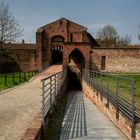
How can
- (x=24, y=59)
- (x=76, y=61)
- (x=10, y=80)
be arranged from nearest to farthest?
(x=10, y=80) < (x=76, y=61) < (x=24, y=59)

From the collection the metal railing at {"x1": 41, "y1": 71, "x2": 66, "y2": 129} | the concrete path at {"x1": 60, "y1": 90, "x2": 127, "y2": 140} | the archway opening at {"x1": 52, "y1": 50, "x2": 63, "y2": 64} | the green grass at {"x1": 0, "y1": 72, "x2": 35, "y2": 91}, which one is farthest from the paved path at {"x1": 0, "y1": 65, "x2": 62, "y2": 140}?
the archway opening at {"x1": 52, "y1": 50, "x2": 63, "y2": 64}

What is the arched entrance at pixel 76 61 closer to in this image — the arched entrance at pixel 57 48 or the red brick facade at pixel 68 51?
the red brick facade at pixel 68 51

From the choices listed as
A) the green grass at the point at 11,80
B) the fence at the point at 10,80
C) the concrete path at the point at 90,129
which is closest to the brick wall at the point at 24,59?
the fence at the point at 10,80

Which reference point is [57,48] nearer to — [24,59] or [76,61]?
[24,59]

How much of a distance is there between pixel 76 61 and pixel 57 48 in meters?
7.65

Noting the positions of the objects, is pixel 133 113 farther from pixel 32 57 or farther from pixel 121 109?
pixel 32 57

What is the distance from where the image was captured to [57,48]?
1855 inches

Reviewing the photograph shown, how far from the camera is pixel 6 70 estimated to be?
43.9 m

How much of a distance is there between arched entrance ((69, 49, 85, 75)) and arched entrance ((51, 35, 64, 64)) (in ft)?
19.1

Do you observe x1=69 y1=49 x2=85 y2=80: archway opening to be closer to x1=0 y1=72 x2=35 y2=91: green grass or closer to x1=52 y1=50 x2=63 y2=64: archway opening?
x1=52 y1=50 x2=63 y2=64: archway opening

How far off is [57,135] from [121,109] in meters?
2.24

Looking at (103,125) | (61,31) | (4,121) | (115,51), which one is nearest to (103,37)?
(61,31)

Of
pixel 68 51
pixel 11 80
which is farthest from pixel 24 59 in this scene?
pixel 11 80

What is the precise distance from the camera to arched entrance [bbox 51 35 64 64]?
4625 cm
